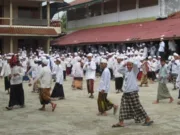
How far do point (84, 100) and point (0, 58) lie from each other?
494 inches

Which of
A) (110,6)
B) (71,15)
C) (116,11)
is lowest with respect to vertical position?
(116,11)

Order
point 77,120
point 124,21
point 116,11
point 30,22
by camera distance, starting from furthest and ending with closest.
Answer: point 30,22
point 116,11
point 124,21
point 77,120

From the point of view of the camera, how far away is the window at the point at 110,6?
29016 mm

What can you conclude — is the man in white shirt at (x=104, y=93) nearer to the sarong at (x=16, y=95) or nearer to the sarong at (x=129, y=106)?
the sarong at (x=129, y=106)

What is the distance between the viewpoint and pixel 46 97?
31.3ft

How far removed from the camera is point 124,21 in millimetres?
26953

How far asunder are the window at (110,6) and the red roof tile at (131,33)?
187cm

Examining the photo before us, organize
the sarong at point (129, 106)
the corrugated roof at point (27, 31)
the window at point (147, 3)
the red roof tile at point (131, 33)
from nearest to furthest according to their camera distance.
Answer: the sarong at point (129, 106)
the red roof tile at point (131, 33)
the window at point (147, 3)
the corrugated roof at point (27, 31)

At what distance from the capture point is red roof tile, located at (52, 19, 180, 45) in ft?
64.2

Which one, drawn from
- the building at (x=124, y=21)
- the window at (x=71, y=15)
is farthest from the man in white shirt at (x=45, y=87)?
the window at (x=71, y=15)

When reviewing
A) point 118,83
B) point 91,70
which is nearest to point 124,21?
point 118,83

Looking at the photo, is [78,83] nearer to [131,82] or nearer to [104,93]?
[104,93]

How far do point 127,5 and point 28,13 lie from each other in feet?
Answer: 28.7

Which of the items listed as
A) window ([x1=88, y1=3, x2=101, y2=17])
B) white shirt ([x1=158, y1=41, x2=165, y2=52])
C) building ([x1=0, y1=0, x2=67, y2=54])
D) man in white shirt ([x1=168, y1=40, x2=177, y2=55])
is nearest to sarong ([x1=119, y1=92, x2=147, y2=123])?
white shirt ([x1=158, y1=41, x2=165, y2=52])
